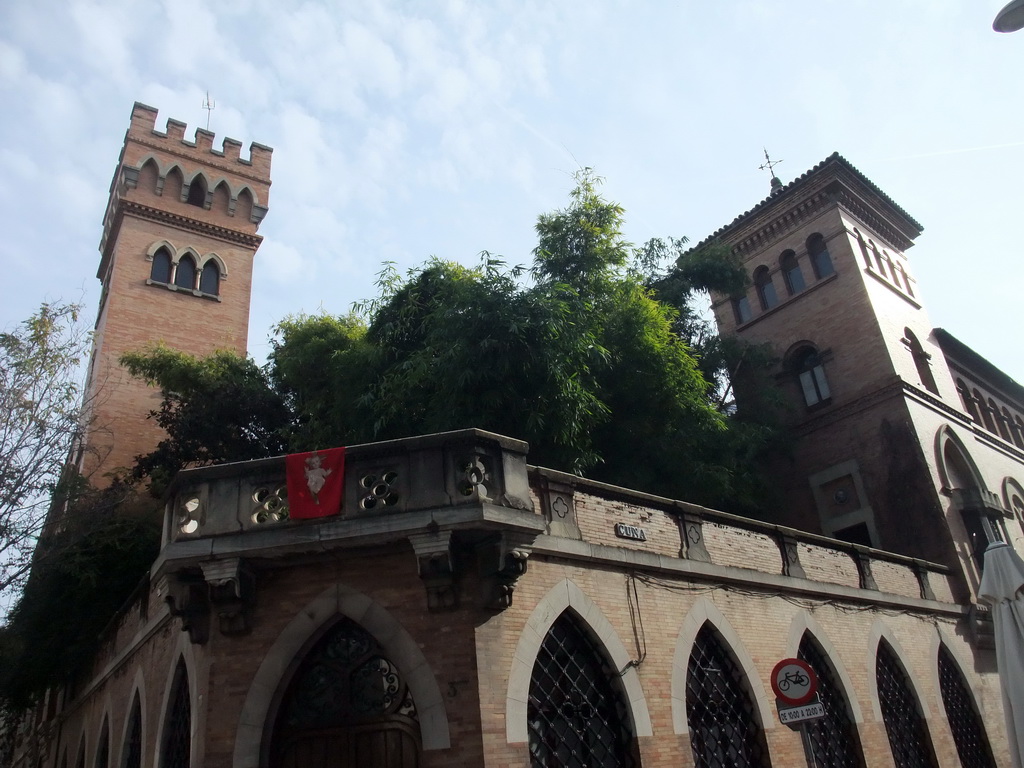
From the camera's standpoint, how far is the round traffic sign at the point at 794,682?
7789 millimetres

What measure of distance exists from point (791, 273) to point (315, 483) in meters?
18.7

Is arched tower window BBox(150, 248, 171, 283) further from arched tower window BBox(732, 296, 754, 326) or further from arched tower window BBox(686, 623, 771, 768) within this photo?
arched tower window BBox(686, 623, 771, 768)

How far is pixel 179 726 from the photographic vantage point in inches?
378

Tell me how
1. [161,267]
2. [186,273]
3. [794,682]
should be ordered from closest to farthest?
[794,682] → [161,267] → [186,273]

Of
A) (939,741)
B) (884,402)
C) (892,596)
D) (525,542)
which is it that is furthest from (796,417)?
(525,542)

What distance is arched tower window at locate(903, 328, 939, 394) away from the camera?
2153 cm

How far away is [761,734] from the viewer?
10.5m

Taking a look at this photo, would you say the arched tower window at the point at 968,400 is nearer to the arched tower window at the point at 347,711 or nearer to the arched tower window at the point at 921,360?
the arched tower window at the point at 921,360

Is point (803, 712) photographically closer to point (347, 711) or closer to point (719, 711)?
point (719, 711)

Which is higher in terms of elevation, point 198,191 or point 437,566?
point 198,191

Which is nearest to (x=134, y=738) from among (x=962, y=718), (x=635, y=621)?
(x=635, y=621)

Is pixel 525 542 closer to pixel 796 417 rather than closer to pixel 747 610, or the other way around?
pixel 747 610

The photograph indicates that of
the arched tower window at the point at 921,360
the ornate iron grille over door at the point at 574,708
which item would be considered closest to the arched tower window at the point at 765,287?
the arched tower window at the point at 921,360

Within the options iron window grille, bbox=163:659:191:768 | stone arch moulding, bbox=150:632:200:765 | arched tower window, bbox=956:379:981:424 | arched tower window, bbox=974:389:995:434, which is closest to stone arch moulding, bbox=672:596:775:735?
stone arch moulding, bbox=150:632:200:765
